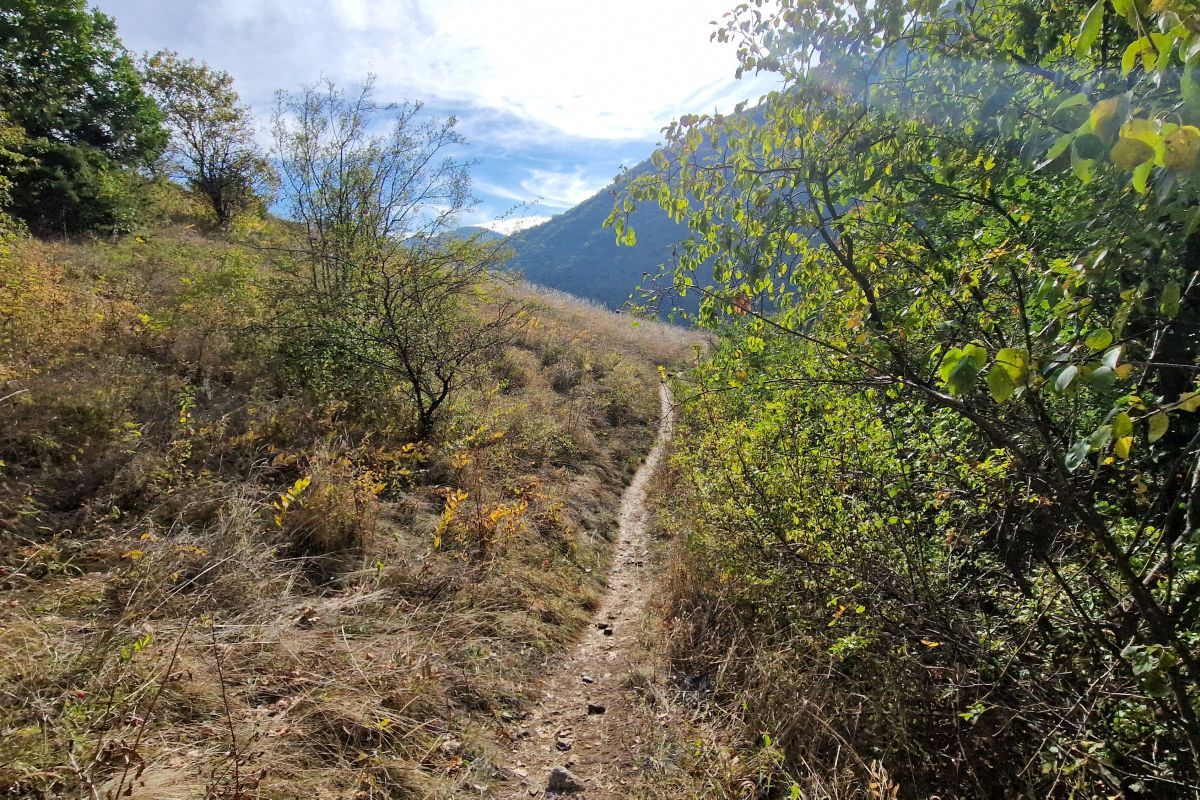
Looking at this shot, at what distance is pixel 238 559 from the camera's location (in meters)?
4.46

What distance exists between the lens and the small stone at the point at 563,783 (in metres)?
3.82

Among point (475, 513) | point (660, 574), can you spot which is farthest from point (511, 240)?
point (660, 574)

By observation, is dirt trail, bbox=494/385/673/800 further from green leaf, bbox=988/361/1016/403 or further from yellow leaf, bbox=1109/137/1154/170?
yellow leaf, bbox=1109/137/1154/170

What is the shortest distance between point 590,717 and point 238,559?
10.7ft

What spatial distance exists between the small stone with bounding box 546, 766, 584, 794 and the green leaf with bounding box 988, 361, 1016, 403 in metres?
4.06

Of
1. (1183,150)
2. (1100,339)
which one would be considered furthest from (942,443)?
(1183,150)

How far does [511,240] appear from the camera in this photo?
913cm

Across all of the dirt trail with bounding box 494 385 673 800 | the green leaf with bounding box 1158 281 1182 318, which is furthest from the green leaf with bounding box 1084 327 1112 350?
the dirt trail with bounding box 494 385 673 800

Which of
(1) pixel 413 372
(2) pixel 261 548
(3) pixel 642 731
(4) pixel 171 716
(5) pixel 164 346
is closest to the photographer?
(4) pixel 171 716

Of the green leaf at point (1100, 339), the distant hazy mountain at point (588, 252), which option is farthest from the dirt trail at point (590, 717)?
the distant hazy mountain at point (588, 252)

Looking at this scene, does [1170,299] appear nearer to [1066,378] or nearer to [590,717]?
[1066,378]

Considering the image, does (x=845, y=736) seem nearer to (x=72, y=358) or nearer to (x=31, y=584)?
(x=31, y=584)

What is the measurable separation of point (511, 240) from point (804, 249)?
21.0ft

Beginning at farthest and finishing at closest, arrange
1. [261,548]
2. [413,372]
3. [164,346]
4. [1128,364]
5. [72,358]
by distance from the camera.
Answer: [413,372] → [164,346] → [72,358] → [261,548] → [1128,364]
